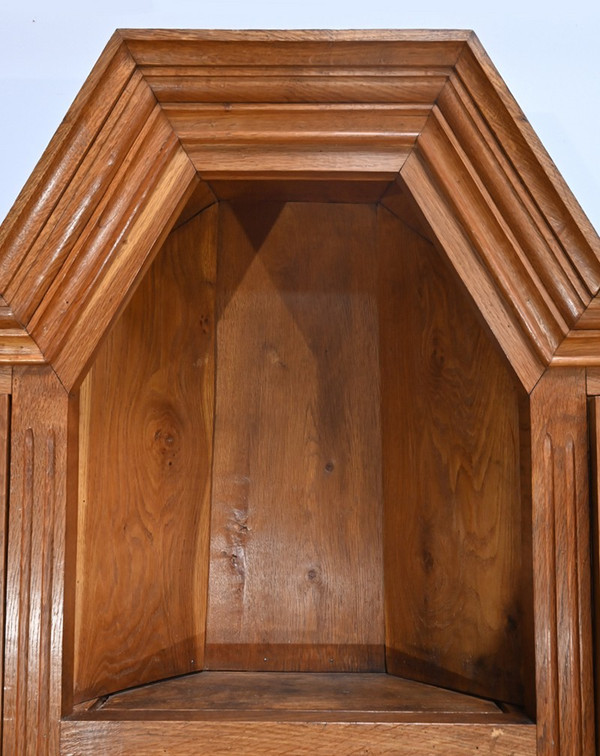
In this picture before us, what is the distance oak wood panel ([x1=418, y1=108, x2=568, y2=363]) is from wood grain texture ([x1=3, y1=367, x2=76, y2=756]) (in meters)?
0.49

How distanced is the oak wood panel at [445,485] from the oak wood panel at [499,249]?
0.13 m

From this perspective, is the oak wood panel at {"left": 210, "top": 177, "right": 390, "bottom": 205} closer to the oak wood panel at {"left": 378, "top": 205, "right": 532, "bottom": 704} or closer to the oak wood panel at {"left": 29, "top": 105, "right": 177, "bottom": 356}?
the oak wood panel at {"left": 378, "top": 205, "right": 532, "bottom": 704}

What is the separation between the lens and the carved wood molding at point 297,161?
881mm

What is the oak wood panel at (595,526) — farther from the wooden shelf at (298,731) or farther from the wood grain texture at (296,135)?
the wood grain texture at (296,135)

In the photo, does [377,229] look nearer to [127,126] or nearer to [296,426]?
[296,426]

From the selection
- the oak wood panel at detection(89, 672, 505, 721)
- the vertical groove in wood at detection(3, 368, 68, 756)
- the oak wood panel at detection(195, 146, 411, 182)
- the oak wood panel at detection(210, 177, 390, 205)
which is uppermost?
the oak wood panel at detection(210, 177, 390, 205)

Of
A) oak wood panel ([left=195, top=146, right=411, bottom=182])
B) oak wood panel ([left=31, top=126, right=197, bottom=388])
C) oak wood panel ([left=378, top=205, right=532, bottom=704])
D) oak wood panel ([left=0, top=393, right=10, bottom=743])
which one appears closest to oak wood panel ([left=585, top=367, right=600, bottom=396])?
oak wood panel ([left=378, top=205, right=532, bottom=704])

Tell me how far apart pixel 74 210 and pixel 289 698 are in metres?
0.62

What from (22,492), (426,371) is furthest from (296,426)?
(22,492)

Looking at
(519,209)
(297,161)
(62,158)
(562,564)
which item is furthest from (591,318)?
(62,158)

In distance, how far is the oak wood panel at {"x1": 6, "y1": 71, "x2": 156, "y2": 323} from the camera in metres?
0.89

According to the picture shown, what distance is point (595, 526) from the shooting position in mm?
894

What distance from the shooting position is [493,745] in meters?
0.88

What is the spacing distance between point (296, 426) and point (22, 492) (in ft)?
1.48
